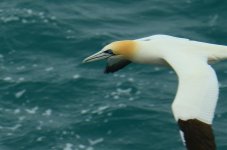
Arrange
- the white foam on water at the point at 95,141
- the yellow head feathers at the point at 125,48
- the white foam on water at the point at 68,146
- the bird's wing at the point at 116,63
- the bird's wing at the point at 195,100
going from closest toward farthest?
the bird's wing at the point at 195,100
the yellow head feathers at the point at 125,48
the bird's wing at the point at 116,63
the white foam on water at the point at 68,146
the white foam on water at the point at 95,141

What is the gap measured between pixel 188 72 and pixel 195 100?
98cm

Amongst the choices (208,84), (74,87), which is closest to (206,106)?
(208,84)

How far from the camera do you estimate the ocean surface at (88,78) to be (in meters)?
21.7

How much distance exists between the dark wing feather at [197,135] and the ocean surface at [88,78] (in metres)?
5.96

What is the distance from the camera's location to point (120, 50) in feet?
58.5

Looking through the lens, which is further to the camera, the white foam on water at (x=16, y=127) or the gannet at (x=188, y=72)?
the white foam on water at (x=16, y=127)

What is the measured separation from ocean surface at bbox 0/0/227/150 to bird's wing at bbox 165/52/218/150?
14.9 feet

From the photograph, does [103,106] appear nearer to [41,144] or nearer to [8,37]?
[41,144]

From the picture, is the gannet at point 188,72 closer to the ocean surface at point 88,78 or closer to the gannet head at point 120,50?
the gannet head at point 120,50

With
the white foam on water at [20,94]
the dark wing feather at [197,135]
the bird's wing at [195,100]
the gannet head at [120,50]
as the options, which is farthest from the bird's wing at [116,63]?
the dark wing feather at [197,135]

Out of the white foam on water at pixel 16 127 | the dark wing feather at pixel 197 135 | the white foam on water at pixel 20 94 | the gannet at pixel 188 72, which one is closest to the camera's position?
the dark wing feather at pixel 197 135

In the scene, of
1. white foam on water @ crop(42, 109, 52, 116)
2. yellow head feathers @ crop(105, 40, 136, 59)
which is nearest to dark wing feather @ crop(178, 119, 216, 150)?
yellow head feathers @ crop(105, 40, 136, 59)

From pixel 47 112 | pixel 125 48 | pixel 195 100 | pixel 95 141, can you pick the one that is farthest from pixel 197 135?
pixel 47 112

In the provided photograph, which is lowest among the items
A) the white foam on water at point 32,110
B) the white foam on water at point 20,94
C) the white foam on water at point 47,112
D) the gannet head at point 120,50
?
the white foam on water at point 47,112
